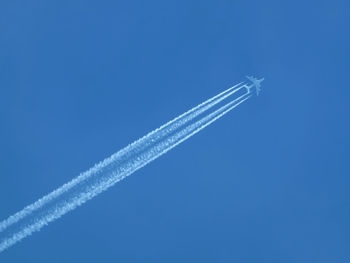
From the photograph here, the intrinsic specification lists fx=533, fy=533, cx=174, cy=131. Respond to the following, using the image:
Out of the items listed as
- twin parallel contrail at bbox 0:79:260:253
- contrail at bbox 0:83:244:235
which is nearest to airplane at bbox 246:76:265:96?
twin parallel contrail at bbox 0:79:260:253

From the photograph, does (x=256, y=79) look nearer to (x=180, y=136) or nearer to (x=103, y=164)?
(x=180, y=136)

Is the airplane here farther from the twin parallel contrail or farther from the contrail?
the contrail

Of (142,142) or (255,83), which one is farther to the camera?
(255,83)

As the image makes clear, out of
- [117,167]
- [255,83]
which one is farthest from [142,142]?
[255,83]

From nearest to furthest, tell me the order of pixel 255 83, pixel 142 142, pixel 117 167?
pixel 117 167
pixel 142 142
pixel 255 83

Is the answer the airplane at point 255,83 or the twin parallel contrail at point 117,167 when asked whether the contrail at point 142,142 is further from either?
the airplane at point 255,83

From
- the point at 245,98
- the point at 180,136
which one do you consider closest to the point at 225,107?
the point at 245,98

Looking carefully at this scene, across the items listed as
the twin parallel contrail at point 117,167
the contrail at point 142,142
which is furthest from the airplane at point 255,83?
the contrail at point 142,142

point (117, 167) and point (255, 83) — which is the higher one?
point (255, 83)

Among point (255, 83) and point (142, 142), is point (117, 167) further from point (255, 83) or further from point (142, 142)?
point (255, 83)
